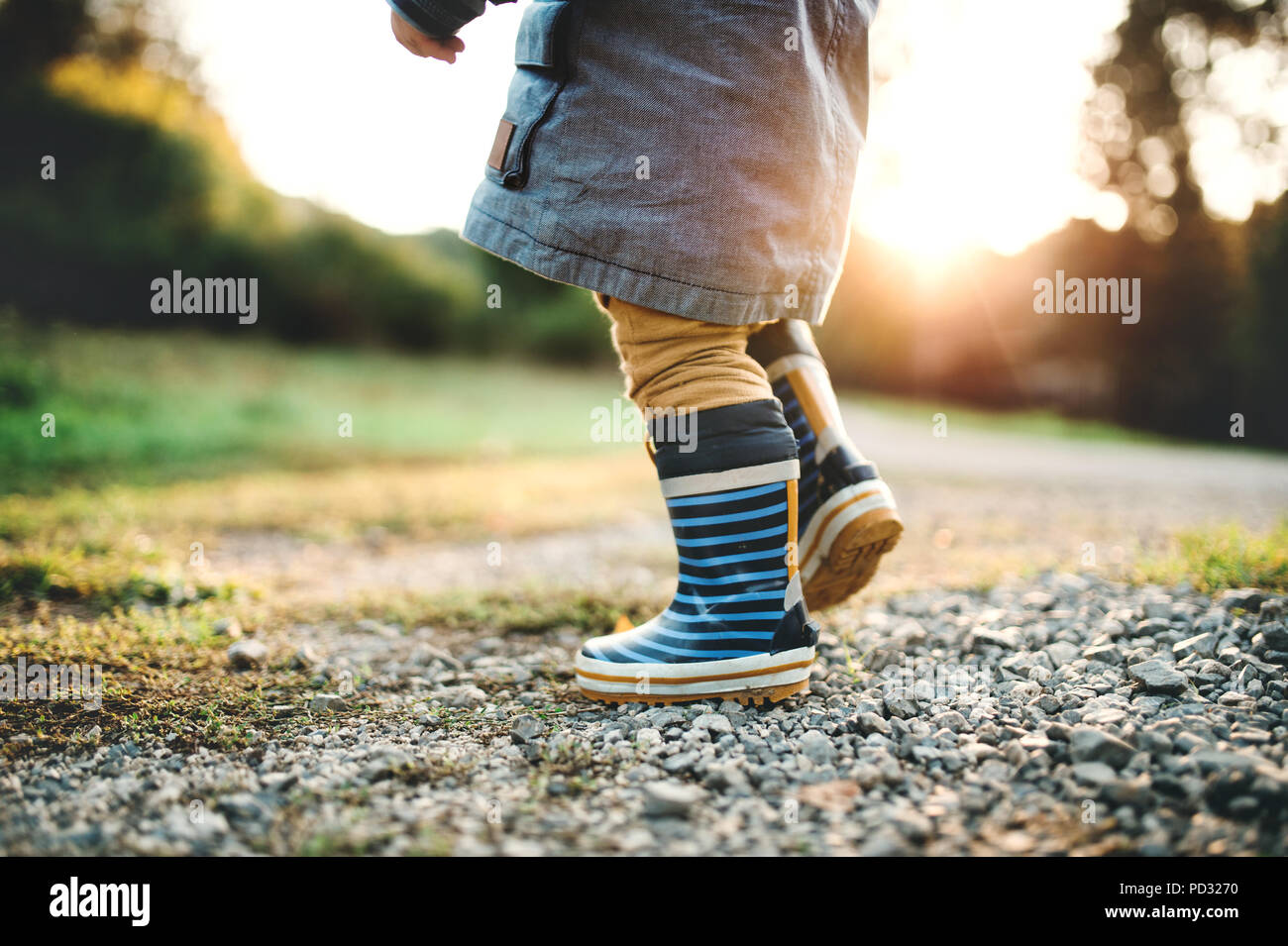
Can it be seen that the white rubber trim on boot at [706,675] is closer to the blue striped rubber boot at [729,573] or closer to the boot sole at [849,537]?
the blue striped rubber boot at [729,573]

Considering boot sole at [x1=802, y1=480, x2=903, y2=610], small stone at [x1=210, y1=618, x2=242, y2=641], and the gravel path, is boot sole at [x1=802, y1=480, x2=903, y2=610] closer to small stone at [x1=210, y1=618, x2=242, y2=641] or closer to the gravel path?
the gravel path

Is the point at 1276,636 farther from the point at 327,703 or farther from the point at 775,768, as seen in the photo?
the point at 327,703

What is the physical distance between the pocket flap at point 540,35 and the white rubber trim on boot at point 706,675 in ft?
3.25

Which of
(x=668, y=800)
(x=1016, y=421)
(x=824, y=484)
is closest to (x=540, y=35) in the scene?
(x=824, y=484)

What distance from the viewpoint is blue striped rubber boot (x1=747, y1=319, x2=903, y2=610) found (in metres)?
1.46

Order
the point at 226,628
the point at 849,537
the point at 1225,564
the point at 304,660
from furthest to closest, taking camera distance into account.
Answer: the point at 1225,564 → the point at 226,628 → the point at 304,660 → the point at 849,537

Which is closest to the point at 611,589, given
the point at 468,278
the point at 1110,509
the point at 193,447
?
the point at 1110,509

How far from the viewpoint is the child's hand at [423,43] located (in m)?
1.33

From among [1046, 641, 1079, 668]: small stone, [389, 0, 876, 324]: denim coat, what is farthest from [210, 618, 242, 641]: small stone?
[1046, 641, 1079, 668]: small stone

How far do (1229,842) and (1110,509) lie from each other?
340 cm

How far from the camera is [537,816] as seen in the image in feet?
3.16

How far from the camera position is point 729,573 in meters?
1.30

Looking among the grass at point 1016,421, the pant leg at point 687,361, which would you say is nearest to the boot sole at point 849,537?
the pant leg at point 687,361

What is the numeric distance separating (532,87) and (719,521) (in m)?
0.78
